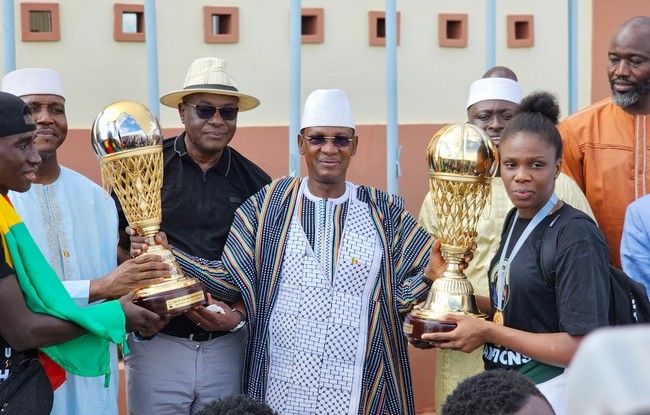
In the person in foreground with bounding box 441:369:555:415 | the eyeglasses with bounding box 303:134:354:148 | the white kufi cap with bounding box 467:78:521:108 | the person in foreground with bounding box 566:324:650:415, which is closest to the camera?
the person in foreground with bounding box 566:324:650:415

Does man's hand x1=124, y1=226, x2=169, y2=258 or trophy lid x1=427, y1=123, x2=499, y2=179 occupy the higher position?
trophy lid x1=427, y1=123, x2=499, y2=179

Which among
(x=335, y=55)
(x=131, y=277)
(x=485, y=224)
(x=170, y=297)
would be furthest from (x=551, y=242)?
(x=335, y=55)

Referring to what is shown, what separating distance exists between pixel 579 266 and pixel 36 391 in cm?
168

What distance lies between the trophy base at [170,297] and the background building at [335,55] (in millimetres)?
2302

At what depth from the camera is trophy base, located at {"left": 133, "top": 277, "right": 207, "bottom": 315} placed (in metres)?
2.95

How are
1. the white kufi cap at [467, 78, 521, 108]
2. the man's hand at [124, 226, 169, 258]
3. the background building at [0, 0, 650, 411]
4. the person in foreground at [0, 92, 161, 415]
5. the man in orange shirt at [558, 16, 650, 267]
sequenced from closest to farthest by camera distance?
the person in foreground at [0, 92, 161, 415]
the man's hand at [124, 226, 169, 258]
the man in orange shirt at [558, 16, 650, 267]
the white kufi cap at [467, 78, 521, 108]
the background building at [0, 0, 650, 411]

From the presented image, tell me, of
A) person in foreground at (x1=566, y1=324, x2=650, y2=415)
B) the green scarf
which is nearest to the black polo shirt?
the green scarf

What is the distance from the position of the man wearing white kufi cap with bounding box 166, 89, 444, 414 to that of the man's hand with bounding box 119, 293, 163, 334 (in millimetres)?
461

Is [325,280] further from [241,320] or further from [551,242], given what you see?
[551,242]

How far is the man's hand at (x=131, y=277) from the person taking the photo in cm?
301

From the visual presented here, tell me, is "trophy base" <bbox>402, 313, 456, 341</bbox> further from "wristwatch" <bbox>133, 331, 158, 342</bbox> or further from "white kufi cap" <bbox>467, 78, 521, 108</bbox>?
"white kufi cap" <bbox>467, 78, 521, 108</bbox>

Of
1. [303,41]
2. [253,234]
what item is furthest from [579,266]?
[303,41]

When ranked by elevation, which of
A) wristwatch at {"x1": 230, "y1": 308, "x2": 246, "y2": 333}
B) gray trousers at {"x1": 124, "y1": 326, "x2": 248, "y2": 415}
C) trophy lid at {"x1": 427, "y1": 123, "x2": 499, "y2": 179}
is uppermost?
trophy lid at {"x1": 427, "y1": 123, "x2": 499, "y2": 179}

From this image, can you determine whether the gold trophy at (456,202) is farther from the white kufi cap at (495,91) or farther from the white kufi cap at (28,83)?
the white kufi cap at (28,83)
